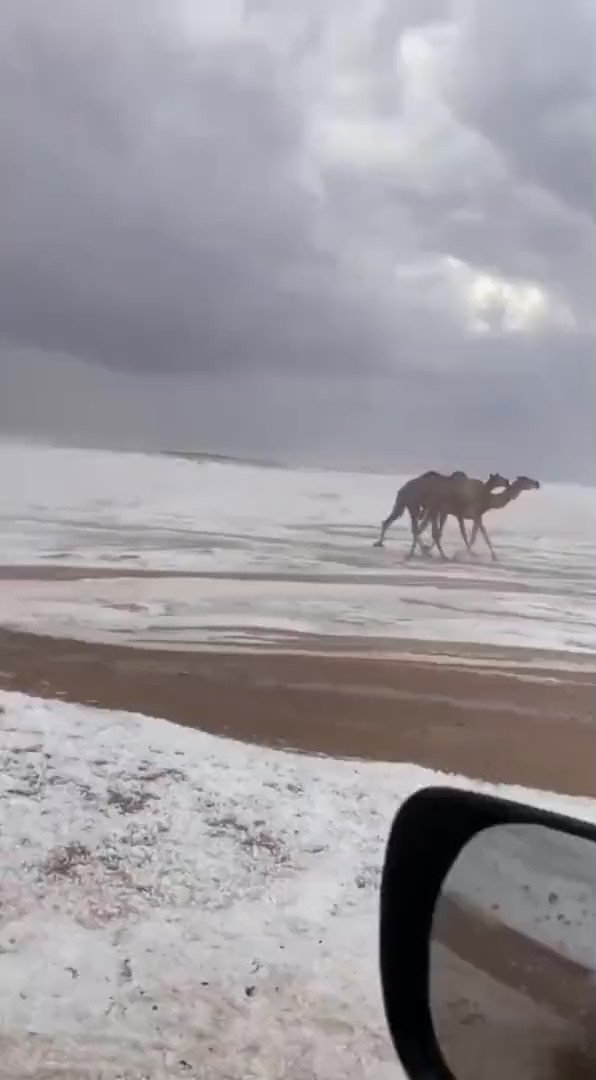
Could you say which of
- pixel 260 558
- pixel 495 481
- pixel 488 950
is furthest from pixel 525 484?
pixel 488 950

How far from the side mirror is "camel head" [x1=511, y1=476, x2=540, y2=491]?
29 centimetres

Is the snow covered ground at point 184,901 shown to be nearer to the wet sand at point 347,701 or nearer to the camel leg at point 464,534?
the wet sand at point 347,701

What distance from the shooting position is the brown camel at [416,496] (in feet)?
3.21

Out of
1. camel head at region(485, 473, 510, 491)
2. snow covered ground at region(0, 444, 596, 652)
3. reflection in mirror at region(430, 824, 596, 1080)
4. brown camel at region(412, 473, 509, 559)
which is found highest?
camel head at region(485, 473, 510, 491)

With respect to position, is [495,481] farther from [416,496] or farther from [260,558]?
[260,558]

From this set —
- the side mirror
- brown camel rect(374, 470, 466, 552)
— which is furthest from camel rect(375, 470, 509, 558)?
the side mirror

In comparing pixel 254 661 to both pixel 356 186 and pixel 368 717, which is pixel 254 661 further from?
pixel 356 186

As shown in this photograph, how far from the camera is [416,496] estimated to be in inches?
38.8

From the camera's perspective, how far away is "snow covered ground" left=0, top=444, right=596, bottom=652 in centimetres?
95

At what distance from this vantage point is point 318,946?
0.86 metres

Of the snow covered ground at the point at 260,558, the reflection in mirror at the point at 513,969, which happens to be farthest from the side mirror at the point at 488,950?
the snow covered ground at the point at 260,558

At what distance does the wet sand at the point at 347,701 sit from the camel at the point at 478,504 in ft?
0.39

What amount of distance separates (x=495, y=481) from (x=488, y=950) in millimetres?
404

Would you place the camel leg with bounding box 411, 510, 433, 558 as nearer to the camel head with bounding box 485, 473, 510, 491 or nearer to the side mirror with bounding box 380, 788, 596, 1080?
the camel head with bounding box 485, 473, 510, 491
